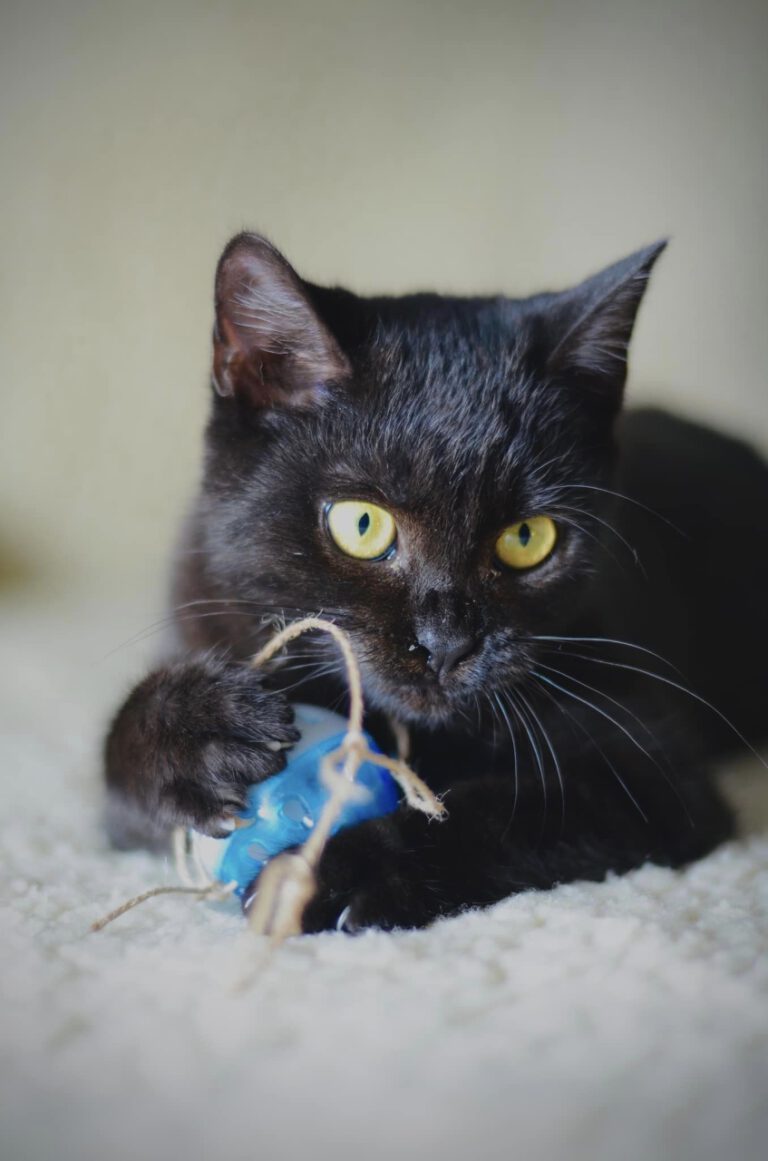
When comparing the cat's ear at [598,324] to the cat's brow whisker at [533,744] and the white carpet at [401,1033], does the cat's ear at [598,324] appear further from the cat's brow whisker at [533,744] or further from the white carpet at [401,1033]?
the white carpet at [401,1033]

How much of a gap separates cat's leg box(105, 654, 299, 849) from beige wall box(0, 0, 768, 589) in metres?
1.07

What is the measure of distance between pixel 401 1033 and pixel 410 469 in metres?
0.49

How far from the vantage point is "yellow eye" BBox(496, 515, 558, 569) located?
36.7 inches

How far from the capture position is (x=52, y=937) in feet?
2.42

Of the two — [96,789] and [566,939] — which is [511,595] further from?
[96,789]

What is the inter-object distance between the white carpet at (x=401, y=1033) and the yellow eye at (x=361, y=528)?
1.12 ft

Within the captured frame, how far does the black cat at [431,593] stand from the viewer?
82 centimetres

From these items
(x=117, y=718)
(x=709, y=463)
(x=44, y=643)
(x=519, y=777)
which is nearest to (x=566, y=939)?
(x=519, y=777)

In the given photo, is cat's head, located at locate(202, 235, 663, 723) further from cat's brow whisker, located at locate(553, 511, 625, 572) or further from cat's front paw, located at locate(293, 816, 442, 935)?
cat's front paw, located at locate(293, 816, 442, 935)

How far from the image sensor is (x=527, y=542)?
0.95 meters

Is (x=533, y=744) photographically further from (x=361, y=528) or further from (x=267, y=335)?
(x=267, y=335)

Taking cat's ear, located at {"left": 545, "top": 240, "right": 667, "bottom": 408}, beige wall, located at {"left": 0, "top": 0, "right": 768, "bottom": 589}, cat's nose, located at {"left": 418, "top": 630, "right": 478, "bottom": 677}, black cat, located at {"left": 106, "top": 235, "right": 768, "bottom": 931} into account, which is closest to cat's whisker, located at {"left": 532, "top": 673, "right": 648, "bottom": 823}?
black cat, located at {"left": 106, "top": 235, "right": 768, "bottom": 931}

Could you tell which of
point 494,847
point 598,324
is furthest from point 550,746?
point 598,324

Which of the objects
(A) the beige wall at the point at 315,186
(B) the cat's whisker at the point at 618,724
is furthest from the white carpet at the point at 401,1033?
(A) the beige wall at the point at 315,186
